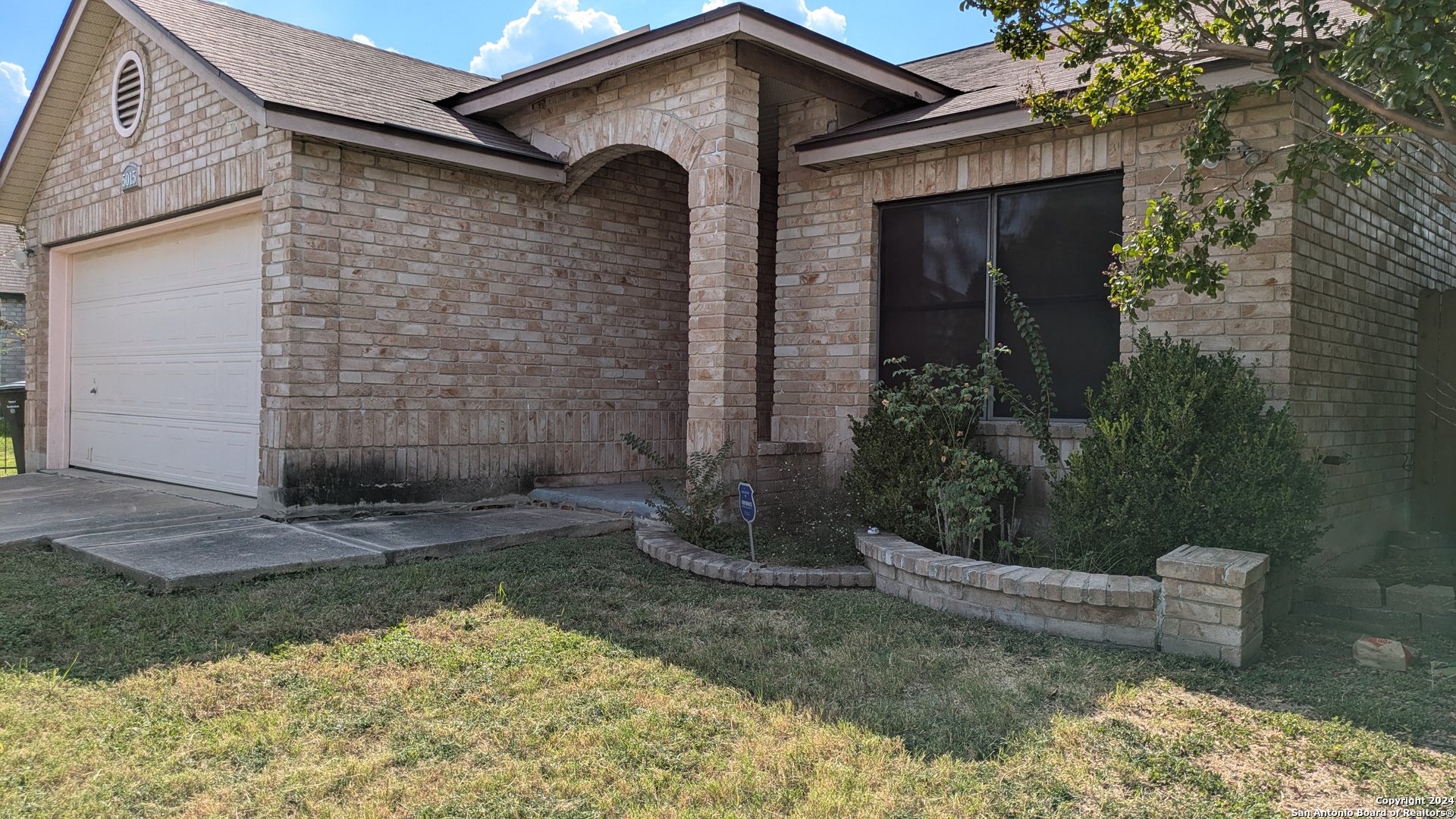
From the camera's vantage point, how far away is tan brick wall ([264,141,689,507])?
8328 millimetres

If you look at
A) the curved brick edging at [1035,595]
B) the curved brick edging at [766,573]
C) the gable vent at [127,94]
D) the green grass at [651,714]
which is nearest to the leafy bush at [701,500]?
the curved brick edging at [766,573]

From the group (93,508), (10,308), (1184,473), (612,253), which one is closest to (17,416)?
(93,508)

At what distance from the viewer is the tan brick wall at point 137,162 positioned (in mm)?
9078

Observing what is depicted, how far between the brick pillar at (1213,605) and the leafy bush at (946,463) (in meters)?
1.37

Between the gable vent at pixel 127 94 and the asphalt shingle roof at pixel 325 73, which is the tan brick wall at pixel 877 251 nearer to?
the asphalt shingle roof at pixel 325 73

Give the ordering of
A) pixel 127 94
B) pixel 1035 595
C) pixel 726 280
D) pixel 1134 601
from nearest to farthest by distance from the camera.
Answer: pixel 1134 601 → pixel 1035 595 → pixel 726 280 → pixel 127 94

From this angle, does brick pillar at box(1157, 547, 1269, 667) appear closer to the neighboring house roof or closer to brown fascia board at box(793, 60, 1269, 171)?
brown fascia board at box(793, 60, 1269, 171)

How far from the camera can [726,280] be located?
7.79 metres

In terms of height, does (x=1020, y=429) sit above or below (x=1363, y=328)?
below

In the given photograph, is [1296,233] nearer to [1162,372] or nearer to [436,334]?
[1162,372]

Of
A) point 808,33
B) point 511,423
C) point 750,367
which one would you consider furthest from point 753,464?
point 808,33

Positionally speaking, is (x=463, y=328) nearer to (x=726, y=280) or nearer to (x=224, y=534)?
(x=224, y=534)

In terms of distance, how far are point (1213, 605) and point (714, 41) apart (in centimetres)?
540

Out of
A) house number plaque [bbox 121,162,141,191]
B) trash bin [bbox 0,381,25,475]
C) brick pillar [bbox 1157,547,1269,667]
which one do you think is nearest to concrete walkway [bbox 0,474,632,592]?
house number plaque [bbox 121,162,141,191]
